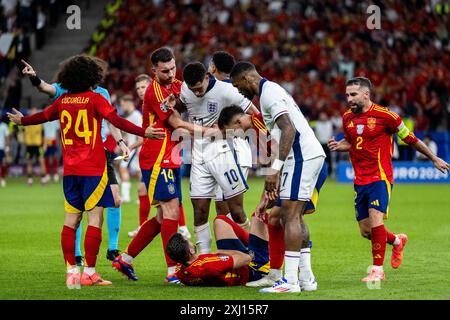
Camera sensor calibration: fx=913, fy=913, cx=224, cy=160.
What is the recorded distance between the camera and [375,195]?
9.98 metres

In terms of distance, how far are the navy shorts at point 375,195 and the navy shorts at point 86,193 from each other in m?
2.82

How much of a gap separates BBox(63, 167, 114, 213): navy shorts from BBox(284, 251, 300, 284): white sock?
1859 mm

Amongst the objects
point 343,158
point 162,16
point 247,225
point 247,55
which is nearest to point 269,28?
point 247,55

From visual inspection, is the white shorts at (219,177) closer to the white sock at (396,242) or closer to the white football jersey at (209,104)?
the white football jersey at (209,104)

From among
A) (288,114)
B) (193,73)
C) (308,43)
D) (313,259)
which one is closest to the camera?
(288,114)

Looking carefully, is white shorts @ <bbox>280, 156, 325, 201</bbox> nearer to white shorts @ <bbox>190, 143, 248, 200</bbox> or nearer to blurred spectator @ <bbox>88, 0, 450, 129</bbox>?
white shorts @ <bbox>190, 143, 248, 200</bbox>

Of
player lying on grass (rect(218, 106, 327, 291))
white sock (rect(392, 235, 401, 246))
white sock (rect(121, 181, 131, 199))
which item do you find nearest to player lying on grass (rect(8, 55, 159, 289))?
player lying on grass (rect(218, 106, 327, 291))

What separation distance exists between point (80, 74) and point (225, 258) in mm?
2327

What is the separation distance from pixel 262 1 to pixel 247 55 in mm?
3707

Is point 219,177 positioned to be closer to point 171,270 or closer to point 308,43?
point 171,270

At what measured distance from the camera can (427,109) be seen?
31031mm

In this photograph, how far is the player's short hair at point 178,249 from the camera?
909 centimetres

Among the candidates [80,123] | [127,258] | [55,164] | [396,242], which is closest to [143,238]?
[127,258]

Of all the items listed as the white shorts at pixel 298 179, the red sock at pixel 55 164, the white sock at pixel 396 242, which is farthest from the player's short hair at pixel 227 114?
the red sock at pixel 55 164
